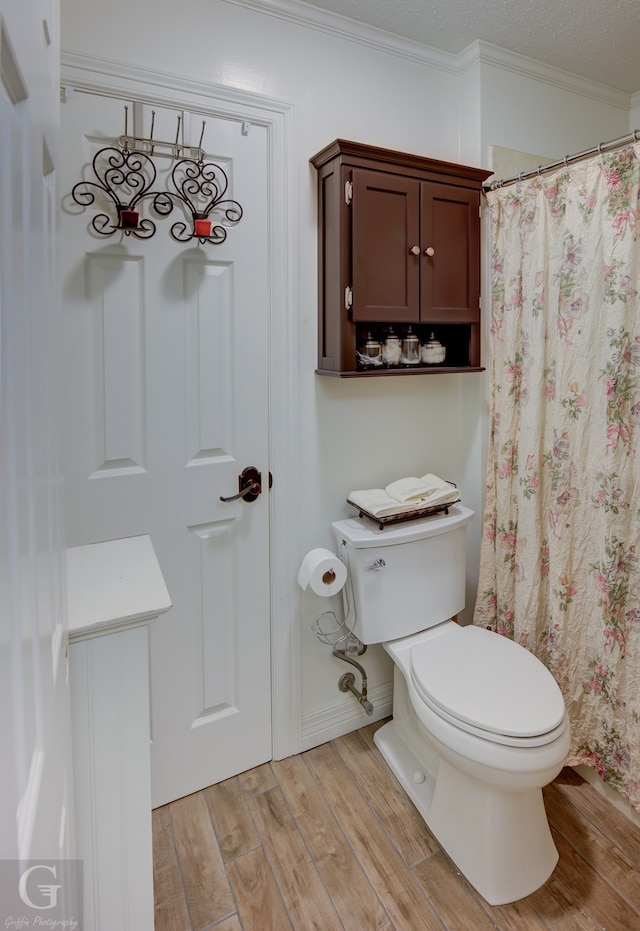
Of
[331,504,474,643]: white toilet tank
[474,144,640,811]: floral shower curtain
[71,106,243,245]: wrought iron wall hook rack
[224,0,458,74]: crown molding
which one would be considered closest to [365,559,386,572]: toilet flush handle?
[331,504,474,643]: white toilet tank

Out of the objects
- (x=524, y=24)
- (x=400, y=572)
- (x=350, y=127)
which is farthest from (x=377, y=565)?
(x=524, y=24)

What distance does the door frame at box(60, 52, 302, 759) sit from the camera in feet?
4.76

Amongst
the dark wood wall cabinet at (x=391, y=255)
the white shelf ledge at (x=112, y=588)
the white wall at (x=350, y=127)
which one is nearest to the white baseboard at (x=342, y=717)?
the white wall at (x=350, y=127)

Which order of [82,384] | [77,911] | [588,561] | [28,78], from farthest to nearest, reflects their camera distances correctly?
1. [588,561]
2. [82,384]
3. [77,911]
4. [28,78]

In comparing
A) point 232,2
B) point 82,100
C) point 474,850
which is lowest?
point 474,850

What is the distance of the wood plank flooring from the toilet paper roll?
654mm

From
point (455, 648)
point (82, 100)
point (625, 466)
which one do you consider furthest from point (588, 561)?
point (82, 100)

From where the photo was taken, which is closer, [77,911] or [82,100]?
[77,911]

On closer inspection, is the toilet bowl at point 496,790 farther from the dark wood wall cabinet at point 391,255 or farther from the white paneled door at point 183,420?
the dark wood wall cabinet at point 391,255

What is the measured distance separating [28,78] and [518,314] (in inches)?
65.7

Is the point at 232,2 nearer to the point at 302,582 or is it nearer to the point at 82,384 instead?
the point at 82,384

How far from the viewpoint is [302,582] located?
1797 mm

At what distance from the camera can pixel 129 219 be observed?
143 cm

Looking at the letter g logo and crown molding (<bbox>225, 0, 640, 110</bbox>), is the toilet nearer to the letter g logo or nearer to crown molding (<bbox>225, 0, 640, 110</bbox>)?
the letter g logo
